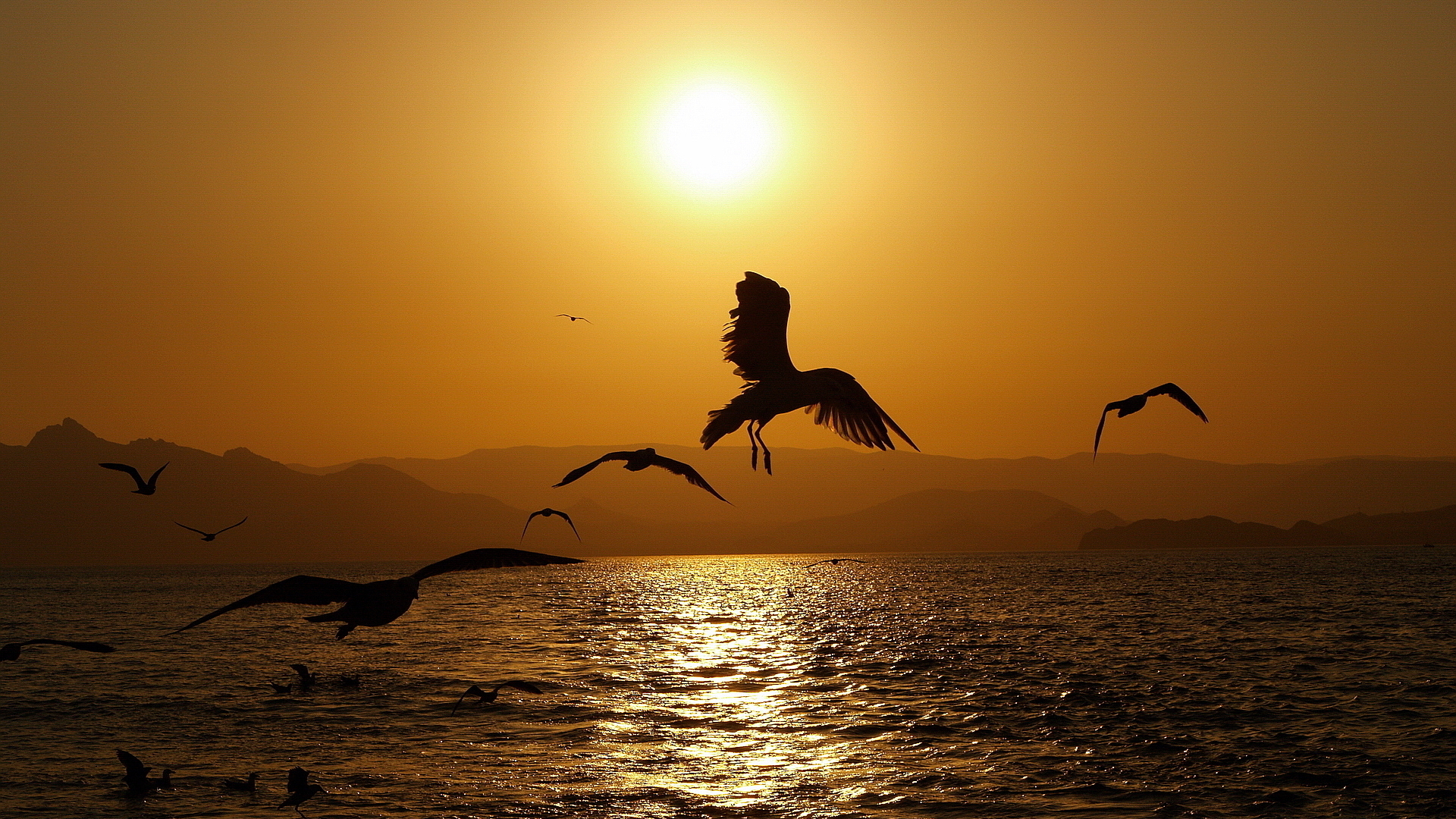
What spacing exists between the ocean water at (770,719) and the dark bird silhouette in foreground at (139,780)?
61 cm

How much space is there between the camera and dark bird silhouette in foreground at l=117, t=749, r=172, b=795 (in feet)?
76.3

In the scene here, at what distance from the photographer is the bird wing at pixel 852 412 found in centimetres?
1177

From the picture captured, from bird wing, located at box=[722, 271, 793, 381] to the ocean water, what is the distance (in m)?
10.9

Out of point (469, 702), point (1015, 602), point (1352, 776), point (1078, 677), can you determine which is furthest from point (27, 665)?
point (1015, 602)

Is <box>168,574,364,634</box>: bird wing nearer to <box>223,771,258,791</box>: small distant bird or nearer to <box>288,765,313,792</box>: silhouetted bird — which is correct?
<box>288,765,313,792</box>: silhouetted bird

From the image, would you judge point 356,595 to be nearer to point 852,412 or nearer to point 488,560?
point 488,560

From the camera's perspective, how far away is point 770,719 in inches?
1227

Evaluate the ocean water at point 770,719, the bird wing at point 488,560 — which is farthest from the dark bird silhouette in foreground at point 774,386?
the ocean water at point 770,719

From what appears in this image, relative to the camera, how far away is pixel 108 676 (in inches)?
1724

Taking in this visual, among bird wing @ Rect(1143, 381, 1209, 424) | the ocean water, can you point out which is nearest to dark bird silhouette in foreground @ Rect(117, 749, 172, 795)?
the ocean water

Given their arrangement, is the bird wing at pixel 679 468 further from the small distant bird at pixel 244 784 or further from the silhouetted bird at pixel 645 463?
the small distant bird at pixel 244 784

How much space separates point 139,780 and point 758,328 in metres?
18.5

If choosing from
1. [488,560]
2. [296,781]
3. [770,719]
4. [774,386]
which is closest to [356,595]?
[488,560]

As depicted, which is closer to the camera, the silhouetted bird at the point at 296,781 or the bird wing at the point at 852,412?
the bird wing at the point at 852,412
